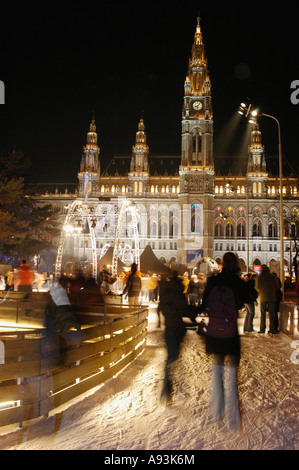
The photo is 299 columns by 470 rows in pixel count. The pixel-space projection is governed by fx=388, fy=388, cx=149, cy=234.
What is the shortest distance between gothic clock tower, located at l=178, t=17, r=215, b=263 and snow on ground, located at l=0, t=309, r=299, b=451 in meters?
53.4

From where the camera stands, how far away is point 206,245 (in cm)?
5997

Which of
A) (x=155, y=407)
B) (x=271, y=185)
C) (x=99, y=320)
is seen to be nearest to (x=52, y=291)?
(x=99, y=320)

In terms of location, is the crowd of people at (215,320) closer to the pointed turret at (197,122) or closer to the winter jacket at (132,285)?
the winter jacket at (132,285)

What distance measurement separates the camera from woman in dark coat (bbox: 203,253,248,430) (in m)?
4.73

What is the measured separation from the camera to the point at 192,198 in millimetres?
61938

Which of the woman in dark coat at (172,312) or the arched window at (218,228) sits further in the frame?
the arched window at (218,228)

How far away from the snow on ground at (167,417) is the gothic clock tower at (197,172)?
5339 centimetres

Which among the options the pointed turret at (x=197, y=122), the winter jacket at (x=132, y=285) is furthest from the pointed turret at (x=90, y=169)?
the winter jacket at (x=132, y=285)

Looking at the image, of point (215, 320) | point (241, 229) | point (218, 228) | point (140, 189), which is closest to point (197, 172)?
point (140, 189)

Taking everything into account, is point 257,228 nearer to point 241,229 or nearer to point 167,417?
point 241,229

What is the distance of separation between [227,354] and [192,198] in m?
58.0

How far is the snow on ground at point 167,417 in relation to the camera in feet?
13.6

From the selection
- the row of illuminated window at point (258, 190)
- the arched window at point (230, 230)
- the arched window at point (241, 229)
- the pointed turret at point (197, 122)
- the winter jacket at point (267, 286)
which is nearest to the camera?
the winter jacket at point (267, 286)
